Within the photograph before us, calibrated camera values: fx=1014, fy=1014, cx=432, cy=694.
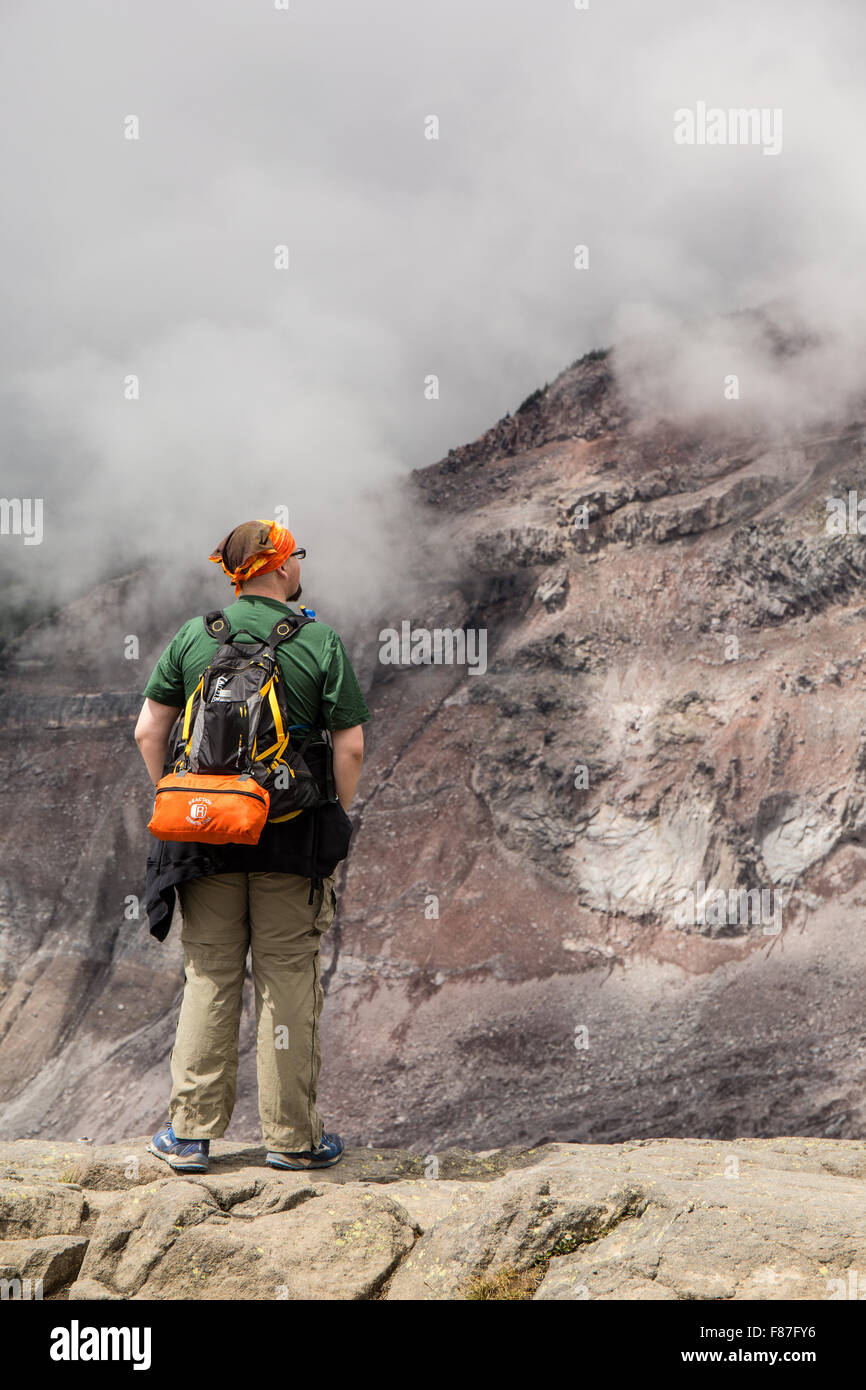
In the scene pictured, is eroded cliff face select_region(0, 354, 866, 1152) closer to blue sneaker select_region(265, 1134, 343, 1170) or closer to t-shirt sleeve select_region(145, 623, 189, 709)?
blue sneaker select_region(265, 1134, 343, 1170)

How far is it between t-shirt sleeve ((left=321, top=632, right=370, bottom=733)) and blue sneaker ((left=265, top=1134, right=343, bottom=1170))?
2.10m

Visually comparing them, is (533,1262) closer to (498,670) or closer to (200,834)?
(200,834)

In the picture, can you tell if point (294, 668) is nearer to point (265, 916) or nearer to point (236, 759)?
point (236, 759)

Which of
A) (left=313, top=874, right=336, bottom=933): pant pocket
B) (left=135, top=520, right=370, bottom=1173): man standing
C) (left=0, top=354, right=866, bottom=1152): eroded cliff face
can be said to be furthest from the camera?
(left=0, top=354, right=866, bottom=1152): eroded cliff face

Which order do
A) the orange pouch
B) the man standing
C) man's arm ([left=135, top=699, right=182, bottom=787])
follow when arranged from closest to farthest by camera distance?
the orange pouch < the man standing < man's arm ([left=135, top=699, right=182, bottom=787])

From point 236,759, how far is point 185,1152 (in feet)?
6.41

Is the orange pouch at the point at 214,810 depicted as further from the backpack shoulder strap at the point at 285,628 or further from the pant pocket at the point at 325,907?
the backpack shoulder strap at the point at 285,628

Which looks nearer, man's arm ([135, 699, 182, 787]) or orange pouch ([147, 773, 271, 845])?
orange pouch ([147, 773, 271, 845])

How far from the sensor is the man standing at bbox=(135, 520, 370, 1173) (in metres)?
4.80

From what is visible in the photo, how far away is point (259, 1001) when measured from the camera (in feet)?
16.2

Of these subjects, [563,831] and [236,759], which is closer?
[236,759]

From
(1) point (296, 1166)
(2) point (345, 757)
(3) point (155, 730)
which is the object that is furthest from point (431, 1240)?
(3) point (155, 730)

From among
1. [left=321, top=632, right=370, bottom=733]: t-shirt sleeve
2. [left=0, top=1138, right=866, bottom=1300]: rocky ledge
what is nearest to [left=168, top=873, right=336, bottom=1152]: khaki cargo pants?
[left=0, top=1138, right=866, bottom=1300]: rocky ledge

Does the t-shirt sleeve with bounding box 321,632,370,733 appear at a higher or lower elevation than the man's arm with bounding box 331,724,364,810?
higher
